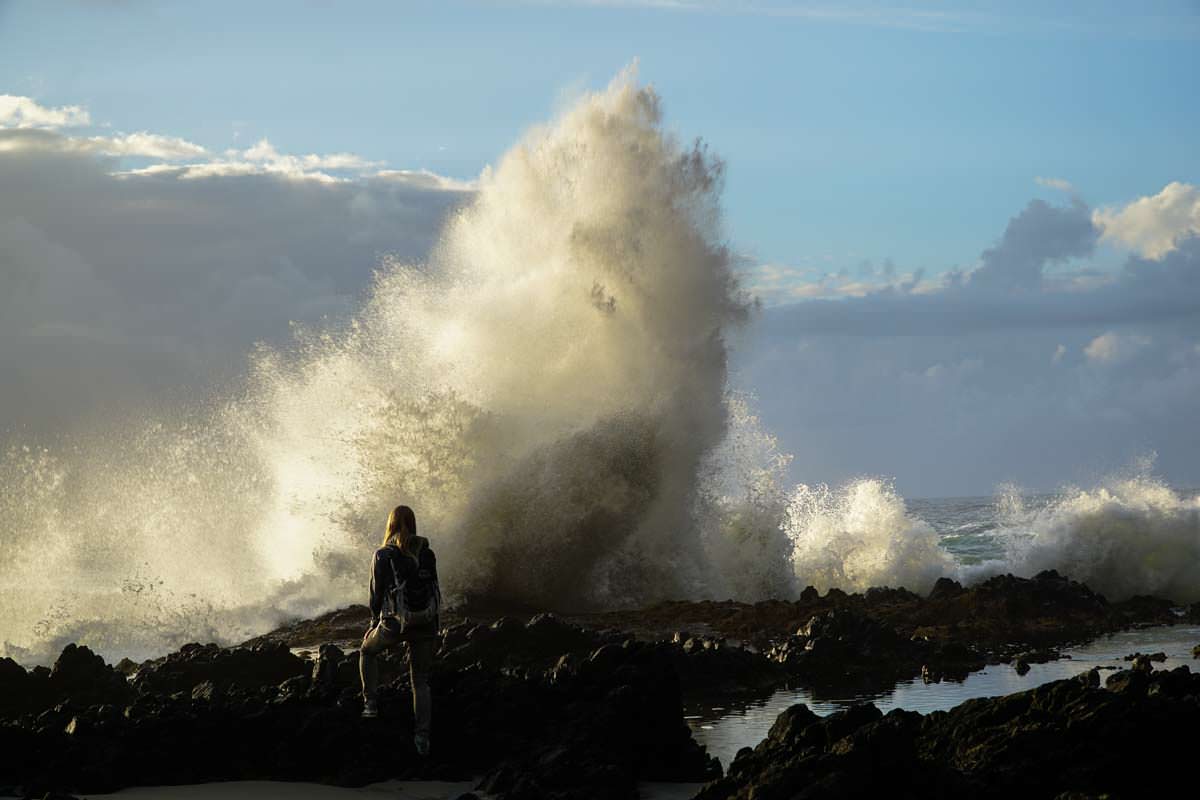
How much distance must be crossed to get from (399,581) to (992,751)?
427cm

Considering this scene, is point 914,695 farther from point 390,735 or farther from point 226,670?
point 226,670

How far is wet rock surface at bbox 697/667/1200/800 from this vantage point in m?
6.70

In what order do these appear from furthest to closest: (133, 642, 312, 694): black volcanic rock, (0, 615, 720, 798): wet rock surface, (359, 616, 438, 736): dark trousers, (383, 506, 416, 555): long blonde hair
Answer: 1. (133, 642, 312, 694): black volcanic rock
2. (383, 506, 416, 555): long blonde hair
3. (359, 616, 438, 736): dark trousers
4. (0, 615, 720, 798): wet rock surface

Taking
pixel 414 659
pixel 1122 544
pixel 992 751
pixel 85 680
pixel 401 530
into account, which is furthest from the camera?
pixel 1122 544

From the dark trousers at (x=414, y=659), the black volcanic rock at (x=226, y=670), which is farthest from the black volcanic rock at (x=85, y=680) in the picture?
the dark trousers at (x=414, y=659)

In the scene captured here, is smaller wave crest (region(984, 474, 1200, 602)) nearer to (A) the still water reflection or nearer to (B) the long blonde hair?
(A) the still water reflection

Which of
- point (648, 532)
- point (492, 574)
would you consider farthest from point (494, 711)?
point (648, 532)

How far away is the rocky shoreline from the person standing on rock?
33 cm

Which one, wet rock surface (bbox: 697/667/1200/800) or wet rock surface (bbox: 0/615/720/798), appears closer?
wet rock surface (bbox: 697/667/1200/800)

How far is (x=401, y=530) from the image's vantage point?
30.5ft

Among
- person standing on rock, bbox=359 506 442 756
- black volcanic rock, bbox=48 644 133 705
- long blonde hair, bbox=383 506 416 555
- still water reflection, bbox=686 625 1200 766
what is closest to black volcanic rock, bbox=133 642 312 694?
black volcanic rock, bbox=48 644 133 705

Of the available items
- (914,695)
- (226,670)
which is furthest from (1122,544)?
(226,670)

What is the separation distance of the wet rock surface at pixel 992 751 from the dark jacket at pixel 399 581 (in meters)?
2.83

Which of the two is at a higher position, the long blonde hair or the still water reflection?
the long blonde hair
